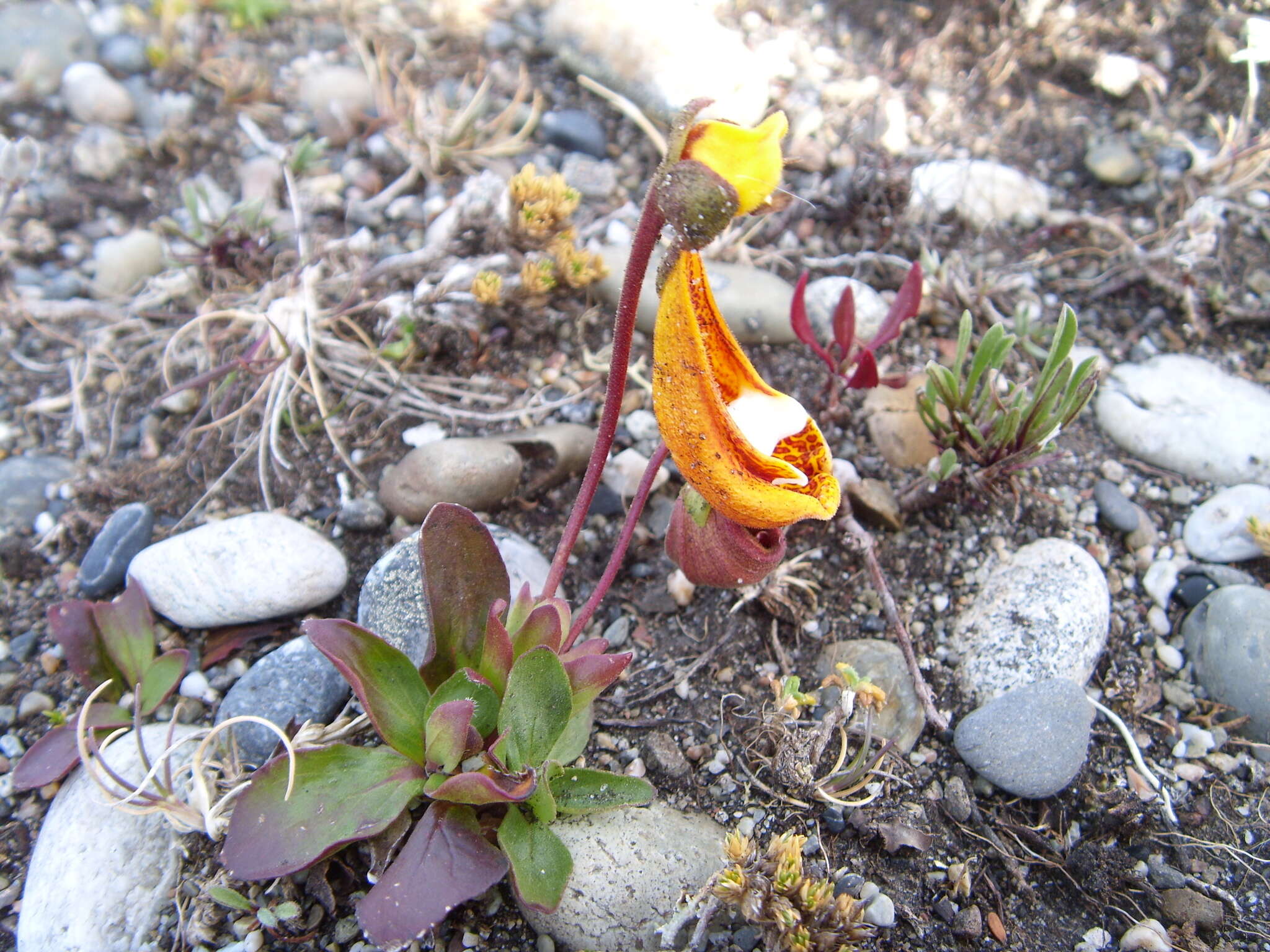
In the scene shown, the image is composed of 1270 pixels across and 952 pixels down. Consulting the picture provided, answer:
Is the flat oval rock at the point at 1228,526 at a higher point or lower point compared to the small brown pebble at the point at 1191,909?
higher

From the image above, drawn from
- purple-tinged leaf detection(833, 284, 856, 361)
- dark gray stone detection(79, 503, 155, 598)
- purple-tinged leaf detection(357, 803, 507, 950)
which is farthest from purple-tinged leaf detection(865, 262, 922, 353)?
dark gray stone detection(79, 503, 155, 598)

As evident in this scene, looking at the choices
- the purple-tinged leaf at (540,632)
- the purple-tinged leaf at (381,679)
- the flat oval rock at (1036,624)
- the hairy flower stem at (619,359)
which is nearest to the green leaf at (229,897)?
the purple-tinged leaf at (381,679)

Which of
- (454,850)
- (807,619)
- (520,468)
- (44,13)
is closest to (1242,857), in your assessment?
(807,619)

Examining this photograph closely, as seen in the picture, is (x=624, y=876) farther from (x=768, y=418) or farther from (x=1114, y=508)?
(x=1114, y=508)

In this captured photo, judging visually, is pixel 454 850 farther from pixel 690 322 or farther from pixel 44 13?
pixel 44 13

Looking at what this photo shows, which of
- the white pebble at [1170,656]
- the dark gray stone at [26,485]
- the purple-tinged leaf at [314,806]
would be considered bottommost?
the dark gray stone at [26,485]

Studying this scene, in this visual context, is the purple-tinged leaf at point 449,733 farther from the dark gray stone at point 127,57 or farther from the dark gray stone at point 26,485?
the dark gray stone at point 127,57

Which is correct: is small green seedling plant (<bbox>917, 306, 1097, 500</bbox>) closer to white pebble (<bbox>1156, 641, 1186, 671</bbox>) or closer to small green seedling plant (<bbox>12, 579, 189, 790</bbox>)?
white pebble (<bbox>1156, 641, 1186, 671</bbox>)

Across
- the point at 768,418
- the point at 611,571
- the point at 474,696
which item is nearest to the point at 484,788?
the point at 474,696

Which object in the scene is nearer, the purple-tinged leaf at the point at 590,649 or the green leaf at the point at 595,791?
the green leaf at the point at 595,791
